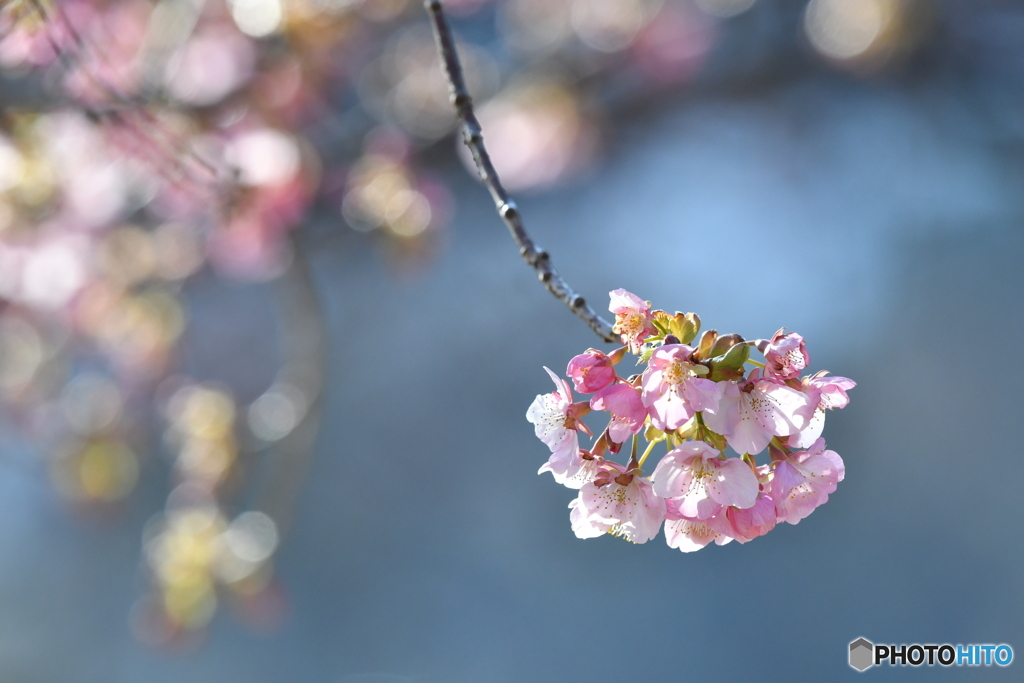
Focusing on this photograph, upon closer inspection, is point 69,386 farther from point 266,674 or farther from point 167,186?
point 266,674

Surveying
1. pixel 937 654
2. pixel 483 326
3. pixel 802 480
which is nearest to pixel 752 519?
pixel 802 480

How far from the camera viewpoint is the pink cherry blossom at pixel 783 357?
1.14 ft

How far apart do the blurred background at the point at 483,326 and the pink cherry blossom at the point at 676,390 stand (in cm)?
80

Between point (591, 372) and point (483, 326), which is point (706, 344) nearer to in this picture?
point (591, 372)

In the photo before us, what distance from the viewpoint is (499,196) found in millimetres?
372

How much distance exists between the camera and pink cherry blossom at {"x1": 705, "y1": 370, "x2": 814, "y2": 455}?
0.34m

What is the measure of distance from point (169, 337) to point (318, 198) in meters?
0.40

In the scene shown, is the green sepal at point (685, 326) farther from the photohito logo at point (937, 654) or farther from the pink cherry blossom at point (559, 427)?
the photohito logo at point (937, 654)

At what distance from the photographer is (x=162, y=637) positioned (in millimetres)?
1278

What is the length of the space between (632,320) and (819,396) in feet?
0.31

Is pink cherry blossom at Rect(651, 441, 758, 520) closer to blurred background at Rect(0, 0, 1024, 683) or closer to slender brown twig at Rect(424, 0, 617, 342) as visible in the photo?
slender brown twig at Rect(424, 0, 617, 342)

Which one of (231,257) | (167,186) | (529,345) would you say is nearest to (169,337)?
(231,257)

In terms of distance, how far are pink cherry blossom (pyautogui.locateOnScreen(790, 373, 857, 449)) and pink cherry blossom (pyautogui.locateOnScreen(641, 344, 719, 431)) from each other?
0.06 m

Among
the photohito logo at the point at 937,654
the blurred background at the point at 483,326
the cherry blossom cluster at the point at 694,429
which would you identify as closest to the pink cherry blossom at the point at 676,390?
the cherry blossom cluster at the point at 694,429
